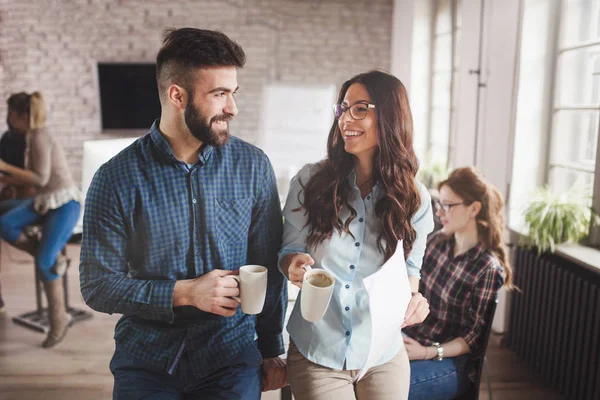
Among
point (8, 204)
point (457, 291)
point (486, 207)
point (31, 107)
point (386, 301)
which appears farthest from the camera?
point (8, 204)

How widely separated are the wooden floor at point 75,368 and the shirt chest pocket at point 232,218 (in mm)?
1403

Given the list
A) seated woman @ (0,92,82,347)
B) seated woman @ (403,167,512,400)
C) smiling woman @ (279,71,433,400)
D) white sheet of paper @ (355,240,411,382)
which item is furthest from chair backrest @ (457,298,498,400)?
seated woman @ (0,92,82,347)

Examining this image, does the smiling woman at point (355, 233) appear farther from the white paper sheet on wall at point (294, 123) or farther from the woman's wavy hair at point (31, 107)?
the white paper sheet on wall at point (294, 123)

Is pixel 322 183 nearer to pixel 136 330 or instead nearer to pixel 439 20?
pixel 136 330

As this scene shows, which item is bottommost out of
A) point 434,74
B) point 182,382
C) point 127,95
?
point 182,382

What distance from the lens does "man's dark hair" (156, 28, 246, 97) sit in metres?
1.28

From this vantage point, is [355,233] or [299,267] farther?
[355,233]

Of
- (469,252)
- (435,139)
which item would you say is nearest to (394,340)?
(469,252)

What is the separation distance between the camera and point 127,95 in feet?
18.5

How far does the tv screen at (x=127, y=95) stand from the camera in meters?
5.57

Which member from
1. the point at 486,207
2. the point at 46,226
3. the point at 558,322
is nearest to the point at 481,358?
the point at 486,207

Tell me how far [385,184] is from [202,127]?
1.70 feet

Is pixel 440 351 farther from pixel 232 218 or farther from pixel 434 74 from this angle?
pixel 434 74

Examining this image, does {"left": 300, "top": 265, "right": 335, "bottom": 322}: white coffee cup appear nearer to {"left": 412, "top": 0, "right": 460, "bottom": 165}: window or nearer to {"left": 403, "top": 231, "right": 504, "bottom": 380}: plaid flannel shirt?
{"left": 403, "top": 231, "right": 504, "bottom": 380}: plaid flannel shirt
